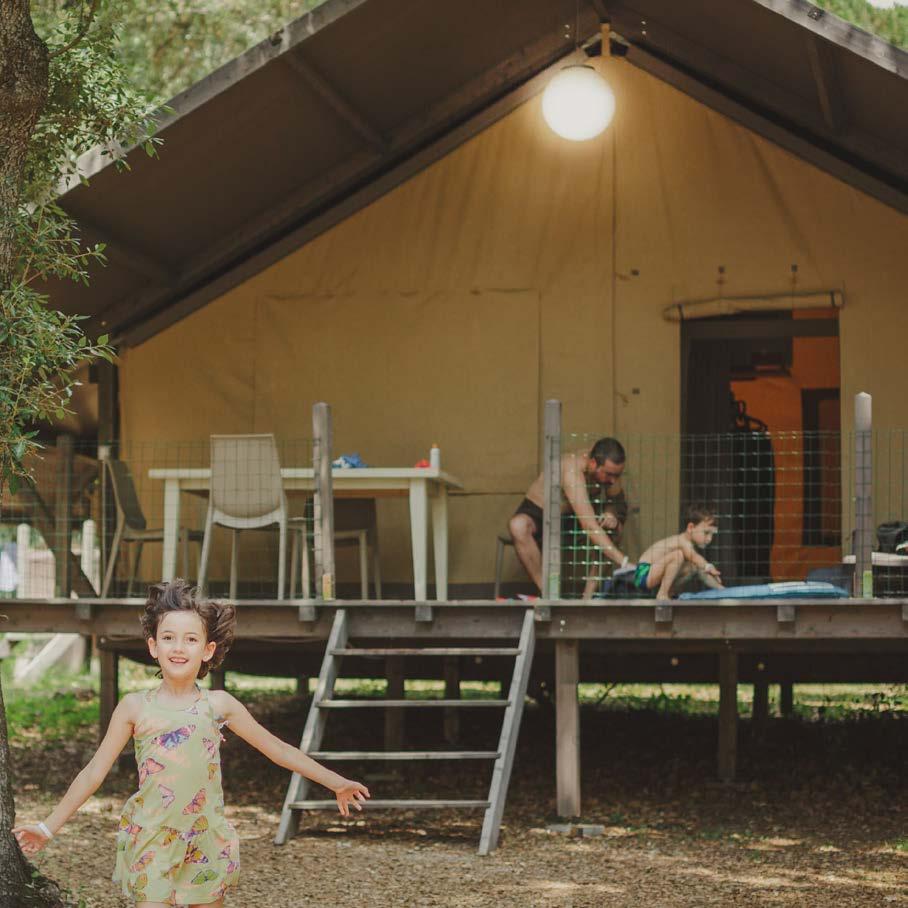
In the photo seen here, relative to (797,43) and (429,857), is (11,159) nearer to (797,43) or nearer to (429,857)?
(429,857)

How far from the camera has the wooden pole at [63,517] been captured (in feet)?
24.9

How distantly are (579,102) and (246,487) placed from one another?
9.21 ft

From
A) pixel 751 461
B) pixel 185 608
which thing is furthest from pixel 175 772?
pixel 751 461

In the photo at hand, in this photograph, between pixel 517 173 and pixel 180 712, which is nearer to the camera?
pixel 180 712

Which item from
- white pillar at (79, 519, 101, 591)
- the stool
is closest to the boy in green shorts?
the stool

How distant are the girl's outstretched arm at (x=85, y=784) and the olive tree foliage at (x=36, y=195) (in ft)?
4.86

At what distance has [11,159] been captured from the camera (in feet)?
15.1

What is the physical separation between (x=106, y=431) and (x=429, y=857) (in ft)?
13.2

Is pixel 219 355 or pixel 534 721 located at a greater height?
pixel 219 355

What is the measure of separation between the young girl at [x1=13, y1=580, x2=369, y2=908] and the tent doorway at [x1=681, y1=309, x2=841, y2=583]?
4.34m

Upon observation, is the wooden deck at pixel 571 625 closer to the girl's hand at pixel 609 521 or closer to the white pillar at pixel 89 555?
the girl's hand at pixel 609 521

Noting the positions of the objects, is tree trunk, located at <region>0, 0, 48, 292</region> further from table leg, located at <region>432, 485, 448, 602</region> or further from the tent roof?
table leg, located at <region>432, 485, 448, 602</region>

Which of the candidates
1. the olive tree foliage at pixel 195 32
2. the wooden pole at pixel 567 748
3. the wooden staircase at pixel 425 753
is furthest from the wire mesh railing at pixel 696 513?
the olive tree foliage at pixel 195 32

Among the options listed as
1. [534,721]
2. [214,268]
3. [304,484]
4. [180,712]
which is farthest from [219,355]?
[180,712]
